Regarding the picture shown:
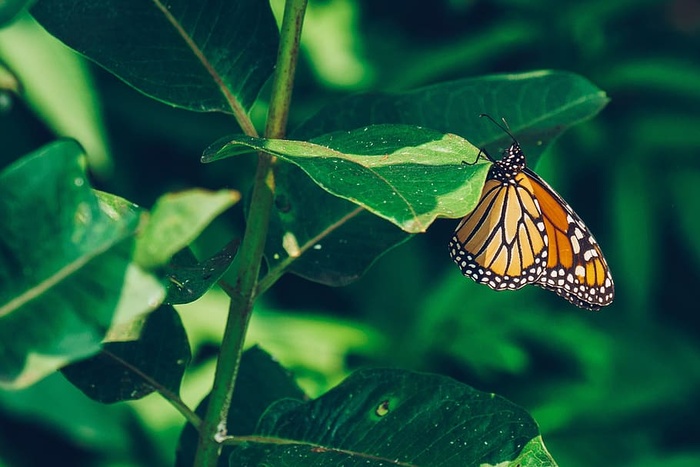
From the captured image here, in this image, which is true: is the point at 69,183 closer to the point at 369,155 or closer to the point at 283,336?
the point at 369,155

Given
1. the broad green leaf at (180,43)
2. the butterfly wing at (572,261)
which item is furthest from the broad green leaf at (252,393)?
the butterfly wing at (572,261)

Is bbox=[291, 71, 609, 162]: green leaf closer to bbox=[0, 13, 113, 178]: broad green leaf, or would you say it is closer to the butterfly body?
the butterfly body

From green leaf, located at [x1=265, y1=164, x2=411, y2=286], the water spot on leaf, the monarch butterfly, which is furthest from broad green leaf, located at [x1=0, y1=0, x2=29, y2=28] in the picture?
the monarch butterfly

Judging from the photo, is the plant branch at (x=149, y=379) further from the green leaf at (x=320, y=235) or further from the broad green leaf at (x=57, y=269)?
the broad green leaf at (x=57, y=269)

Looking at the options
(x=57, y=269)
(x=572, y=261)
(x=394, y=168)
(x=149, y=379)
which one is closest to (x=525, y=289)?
(x=572, y=261)

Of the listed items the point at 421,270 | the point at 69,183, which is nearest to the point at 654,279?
the point at 421,270
